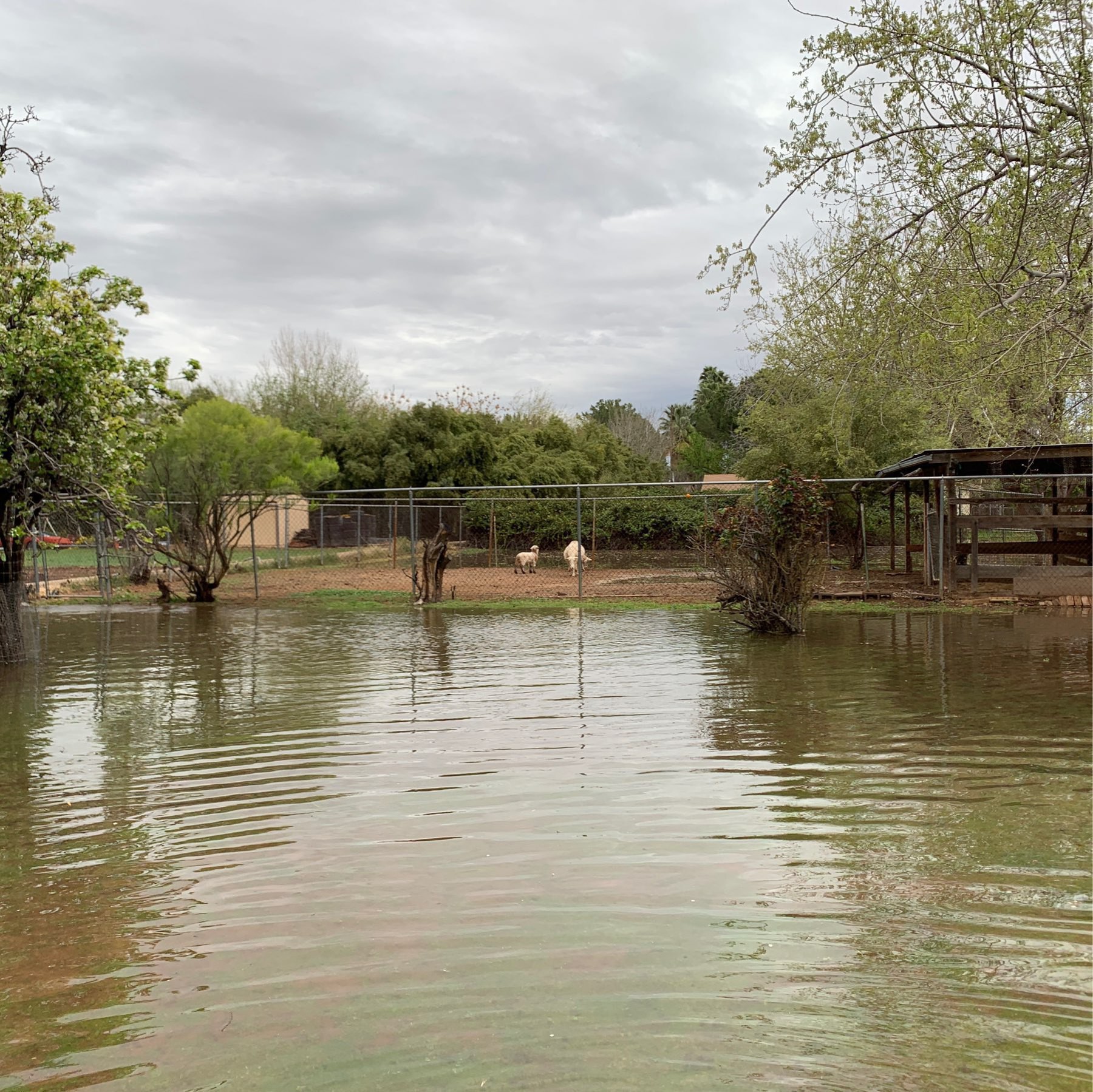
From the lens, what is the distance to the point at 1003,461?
61.3 feet

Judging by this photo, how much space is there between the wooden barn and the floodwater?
382 inches

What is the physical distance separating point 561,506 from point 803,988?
2936 centimetres

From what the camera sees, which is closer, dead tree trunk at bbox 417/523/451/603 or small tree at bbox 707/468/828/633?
small tree at bbox 707/468/828/633

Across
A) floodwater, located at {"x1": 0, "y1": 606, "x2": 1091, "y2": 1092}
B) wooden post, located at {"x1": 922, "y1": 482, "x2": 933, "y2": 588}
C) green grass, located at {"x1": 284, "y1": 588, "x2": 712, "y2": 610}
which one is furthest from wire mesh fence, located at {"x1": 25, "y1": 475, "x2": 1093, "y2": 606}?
floodwater, located at {"x1": 0, "y1": 606, "x2": 1091, "y2": 1092}

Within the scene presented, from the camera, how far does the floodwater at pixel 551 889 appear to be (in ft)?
11.2

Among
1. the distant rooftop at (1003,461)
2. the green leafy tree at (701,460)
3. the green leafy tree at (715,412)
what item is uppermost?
the green leafy tree at (715,412)

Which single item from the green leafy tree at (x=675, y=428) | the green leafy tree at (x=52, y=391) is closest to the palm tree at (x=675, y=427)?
the green leafy tree at (x=675, y=428)

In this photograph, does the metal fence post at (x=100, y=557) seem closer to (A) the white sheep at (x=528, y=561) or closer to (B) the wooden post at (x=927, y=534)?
(A) the white sheep at (x=528, y=561)

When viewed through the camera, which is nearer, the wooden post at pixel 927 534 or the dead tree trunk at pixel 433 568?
the dead tree trunk at pixel 433 568

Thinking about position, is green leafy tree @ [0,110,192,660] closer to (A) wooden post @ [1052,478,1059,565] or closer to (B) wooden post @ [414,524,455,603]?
(B) wooden post @ [414,524,455,603]

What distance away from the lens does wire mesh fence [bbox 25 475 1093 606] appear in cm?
1967

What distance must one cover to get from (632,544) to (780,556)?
57.6ft

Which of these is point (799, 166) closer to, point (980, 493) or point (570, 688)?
point (570, 688)

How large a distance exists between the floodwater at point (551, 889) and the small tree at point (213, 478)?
12.0m
